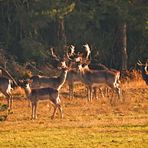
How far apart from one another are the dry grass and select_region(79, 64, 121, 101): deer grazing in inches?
21.0

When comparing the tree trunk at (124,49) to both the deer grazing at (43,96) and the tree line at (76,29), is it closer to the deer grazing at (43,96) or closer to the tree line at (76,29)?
the tree line at (76,29)

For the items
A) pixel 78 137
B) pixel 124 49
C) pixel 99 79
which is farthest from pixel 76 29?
pixel 78 137

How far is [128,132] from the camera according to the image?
16656 mm

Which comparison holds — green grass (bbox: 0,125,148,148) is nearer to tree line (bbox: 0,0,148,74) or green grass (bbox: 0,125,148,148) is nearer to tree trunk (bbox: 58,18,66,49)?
tree line (bbox: 0,0,148,74)

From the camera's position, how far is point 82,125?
714 inches

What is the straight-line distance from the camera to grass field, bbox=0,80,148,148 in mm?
15349

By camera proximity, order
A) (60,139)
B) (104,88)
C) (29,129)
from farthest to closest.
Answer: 1. (104,88)
2. (29,129)
3. (60,139)

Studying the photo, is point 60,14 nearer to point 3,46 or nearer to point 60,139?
point 3,46

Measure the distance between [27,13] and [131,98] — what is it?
9.35 metres

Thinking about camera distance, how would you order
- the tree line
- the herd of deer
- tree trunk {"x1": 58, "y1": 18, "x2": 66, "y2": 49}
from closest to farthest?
the herd of deer
the tree line
tree trunk {"x1": 58, "y1": 18, "x2": 66, "y2": 49}

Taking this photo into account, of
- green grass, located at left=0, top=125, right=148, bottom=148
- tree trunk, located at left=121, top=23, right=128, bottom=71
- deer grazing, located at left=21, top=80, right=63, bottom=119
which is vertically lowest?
green grass, located at left=0, top=125, right=148, bottom=148

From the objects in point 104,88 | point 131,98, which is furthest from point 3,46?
point 131,98

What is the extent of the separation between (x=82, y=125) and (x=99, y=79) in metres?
7.05

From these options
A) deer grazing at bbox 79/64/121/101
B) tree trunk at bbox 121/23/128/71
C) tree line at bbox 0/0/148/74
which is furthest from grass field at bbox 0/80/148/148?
tree trunk at bbox 121/23/128/71
